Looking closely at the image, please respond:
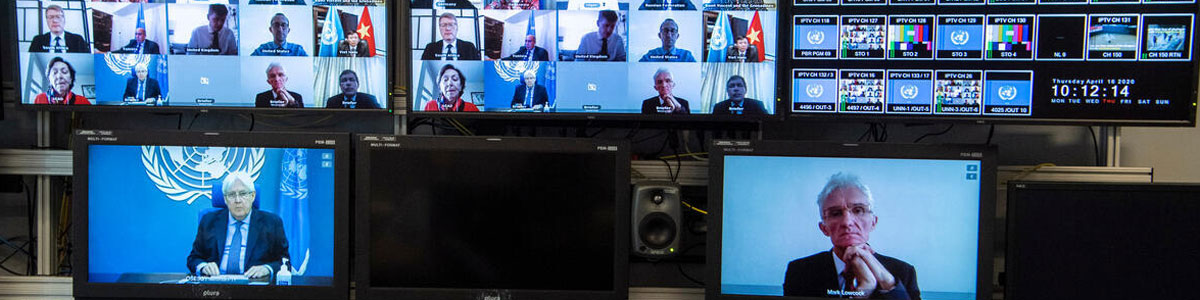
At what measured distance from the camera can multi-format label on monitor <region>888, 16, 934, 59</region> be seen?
5.76ft

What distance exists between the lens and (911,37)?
176cm

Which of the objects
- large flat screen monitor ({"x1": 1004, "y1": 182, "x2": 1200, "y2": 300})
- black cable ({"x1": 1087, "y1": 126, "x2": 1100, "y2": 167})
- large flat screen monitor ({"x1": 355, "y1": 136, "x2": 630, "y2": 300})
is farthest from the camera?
black cable ({"x1": 1087, "y1": 126, "x2": 1100, "y2": 167})

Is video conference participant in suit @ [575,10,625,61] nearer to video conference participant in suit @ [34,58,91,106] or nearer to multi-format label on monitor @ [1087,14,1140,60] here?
multi-format label on monitor @ [1087,14,1140,60]

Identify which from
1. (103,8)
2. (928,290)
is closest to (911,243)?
(928,290)

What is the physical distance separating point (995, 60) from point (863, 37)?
30 cm

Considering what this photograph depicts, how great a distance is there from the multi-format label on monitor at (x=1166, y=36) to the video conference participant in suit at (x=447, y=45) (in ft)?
5.14

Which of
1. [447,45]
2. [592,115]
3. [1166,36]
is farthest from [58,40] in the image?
[1166,36]

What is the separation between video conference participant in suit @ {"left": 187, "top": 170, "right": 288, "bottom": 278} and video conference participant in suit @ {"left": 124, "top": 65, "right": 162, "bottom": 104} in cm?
29

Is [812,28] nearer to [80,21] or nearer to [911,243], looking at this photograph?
[911,243]

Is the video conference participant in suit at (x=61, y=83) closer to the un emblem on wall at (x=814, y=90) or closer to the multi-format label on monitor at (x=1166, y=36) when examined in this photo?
the un emblem on wall at (x=814, y=90)

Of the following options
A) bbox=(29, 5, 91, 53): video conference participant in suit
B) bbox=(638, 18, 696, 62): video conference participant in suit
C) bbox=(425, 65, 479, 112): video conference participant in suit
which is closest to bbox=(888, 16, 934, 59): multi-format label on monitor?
bbox=(638, 18, 696, 62): video conference participant in suit

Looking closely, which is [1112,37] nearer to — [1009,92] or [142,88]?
[1009,92]

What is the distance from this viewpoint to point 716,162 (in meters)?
1.72

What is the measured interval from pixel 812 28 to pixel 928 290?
2.16 ft
